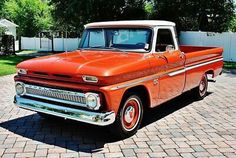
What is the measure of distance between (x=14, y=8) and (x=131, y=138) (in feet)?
143

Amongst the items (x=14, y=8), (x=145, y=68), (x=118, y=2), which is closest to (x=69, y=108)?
(x=145, y=68)

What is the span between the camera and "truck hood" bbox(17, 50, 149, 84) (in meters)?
5.41

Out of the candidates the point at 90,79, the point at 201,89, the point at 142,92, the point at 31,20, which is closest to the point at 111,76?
the point at 90,79

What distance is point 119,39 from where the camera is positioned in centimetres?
693

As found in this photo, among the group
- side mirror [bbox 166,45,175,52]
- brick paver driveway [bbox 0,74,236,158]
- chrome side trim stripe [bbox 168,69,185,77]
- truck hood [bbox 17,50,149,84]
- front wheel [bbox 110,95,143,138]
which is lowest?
brick paver driveway [bbox 0,74,236,158]

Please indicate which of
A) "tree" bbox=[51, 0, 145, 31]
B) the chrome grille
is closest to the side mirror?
the chrome grille

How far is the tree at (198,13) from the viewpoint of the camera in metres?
21.3

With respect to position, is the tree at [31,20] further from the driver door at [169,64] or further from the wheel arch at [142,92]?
the wheel arch at [142,92]

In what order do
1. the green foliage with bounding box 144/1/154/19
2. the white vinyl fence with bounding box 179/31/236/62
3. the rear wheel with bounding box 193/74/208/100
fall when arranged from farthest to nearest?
the green foliage with bounding box 144/1/154/19
the white vinyl fence with bounding box 179/31/236/62
the rear wheel with bounding box 193/74/208/100

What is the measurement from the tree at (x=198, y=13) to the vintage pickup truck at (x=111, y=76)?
14.2 metres

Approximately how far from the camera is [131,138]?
6062 millimetres

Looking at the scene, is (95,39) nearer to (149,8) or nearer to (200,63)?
(200,63)

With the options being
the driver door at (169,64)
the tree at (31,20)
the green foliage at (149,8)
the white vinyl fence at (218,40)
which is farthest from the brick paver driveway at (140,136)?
the tree at (31,20)

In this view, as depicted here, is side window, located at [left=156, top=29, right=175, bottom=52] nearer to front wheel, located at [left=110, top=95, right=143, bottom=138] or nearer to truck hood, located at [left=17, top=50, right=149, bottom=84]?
truck hood, located at [left=17, top=50, right=149, bottom=84]
